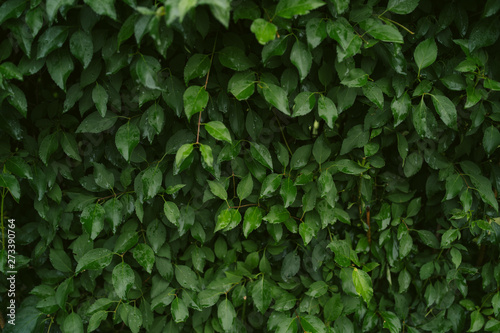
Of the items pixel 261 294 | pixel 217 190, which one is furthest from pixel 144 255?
pixel 261 294

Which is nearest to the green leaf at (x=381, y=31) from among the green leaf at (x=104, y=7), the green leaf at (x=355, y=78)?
the green leaf at (x=355, y=78)

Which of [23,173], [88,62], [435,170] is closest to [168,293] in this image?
[23,173]

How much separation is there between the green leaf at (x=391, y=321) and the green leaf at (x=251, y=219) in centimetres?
68

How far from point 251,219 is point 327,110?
460 millimetres

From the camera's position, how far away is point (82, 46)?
1170 mm

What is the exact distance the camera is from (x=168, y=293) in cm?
144

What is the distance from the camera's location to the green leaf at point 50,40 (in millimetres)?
1147

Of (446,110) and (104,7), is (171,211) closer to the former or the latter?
(104,7)

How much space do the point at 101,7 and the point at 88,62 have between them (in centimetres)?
20

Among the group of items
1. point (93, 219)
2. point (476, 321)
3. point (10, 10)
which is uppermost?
point (10, 10)

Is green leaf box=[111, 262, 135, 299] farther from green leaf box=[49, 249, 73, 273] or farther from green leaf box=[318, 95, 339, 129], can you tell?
green leaf box=[318, 95, 339, 129]

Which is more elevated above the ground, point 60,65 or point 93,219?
point 60,65

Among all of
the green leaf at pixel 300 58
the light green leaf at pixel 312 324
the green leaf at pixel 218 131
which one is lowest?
the light green leaf at pixel 312 324

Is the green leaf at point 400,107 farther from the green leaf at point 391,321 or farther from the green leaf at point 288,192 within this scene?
the green leaf at point 391,321
